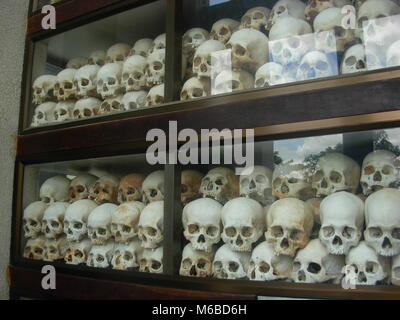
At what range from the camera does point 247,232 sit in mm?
1286

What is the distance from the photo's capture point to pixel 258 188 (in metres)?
1.34

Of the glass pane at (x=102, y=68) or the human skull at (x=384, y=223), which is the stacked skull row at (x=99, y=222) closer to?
the glass pane at (x=102, y=68)

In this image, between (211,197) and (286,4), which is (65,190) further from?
(286,4)

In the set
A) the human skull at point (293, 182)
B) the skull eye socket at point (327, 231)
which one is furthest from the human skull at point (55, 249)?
the skull eye socket at point (327, 231)

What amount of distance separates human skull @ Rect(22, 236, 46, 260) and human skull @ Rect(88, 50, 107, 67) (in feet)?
2.53

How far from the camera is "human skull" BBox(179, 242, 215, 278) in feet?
4.38

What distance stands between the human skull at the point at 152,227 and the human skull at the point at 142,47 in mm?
648

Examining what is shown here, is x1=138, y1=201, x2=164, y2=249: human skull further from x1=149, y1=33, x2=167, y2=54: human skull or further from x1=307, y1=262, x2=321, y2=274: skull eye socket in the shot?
x1=149, y1=33, x2=167, y2=54: human skull

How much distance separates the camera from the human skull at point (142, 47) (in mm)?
1771

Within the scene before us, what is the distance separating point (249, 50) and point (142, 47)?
55cm

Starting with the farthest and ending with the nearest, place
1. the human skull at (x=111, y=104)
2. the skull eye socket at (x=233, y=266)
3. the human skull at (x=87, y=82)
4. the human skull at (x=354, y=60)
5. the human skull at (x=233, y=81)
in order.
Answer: the human skull at (x=87, y=82)
the human skull at (x=111, y=104)
the human skull at (x=233, y=81)
the skull eye socket at (x=233, y=266)
the human skull at (x=354, y=60)

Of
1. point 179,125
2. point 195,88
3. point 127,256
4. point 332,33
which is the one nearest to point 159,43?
point 195,88
